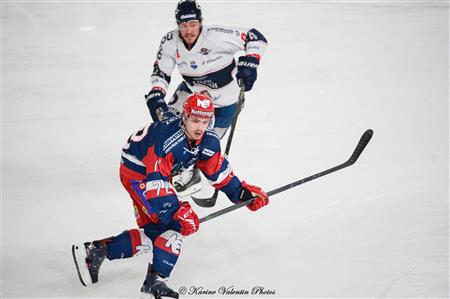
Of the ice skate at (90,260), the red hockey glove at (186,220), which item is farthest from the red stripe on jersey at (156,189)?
the ice skate at (90,260)

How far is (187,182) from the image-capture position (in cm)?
460

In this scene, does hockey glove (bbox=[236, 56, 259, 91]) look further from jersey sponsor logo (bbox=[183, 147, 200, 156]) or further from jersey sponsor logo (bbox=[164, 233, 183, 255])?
jersey sponsor logo (bbox=[164, 233, 183, 255])

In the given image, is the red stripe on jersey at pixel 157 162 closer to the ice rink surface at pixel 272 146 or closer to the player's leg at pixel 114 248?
the player's leg at pixel 114 248

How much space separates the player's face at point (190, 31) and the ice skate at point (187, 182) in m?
0.85

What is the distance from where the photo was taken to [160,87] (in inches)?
174

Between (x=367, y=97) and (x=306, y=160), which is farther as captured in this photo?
(x=367, y=97)

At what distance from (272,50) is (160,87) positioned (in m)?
3.08

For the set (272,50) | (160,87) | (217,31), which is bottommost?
(272,50)

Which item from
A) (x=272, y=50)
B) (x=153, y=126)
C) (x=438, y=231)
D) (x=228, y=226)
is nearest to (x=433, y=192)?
(x=438, y=231)

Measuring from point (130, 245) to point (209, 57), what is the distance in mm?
1503

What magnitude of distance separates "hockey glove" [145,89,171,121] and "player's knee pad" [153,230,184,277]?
119cm

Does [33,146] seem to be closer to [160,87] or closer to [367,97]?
[160,87]

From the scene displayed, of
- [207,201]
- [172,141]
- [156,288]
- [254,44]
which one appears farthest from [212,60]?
[156,288]

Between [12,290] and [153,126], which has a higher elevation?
[153,126]
